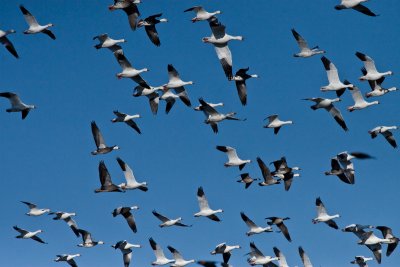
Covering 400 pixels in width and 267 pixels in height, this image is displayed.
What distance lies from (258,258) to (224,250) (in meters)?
1.83

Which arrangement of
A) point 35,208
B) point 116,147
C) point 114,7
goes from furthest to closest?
point 35,208 → point 116,147 → point 114,7

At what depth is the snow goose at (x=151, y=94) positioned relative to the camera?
118ft

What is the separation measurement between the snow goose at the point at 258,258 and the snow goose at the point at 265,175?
10.5 ft

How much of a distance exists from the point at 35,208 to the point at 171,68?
7576 millimetres

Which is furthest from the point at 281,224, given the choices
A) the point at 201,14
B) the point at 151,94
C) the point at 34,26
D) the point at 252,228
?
the point at 34,26

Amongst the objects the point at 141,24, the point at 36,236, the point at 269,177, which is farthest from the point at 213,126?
the point at 36,236

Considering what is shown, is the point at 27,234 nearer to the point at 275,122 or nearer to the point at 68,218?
the point at 68,218

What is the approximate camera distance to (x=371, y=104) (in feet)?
118

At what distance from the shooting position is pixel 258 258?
38594 mm

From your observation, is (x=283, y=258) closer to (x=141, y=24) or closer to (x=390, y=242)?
(x=390, y=242)

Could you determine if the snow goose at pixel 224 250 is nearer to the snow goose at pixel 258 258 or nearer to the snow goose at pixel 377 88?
the snow goose at pixel 258 258

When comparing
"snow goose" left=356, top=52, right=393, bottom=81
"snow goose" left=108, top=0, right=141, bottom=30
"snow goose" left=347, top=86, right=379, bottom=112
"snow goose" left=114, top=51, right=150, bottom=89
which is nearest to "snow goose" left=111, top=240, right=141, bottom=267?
"snow goose" left=114, top=51, right=150, bottom=89

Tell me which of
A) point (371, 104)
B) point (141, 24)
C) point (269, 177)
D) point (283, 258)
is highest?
point (141, 24)

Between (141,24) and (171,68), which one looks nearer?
(141,24)
